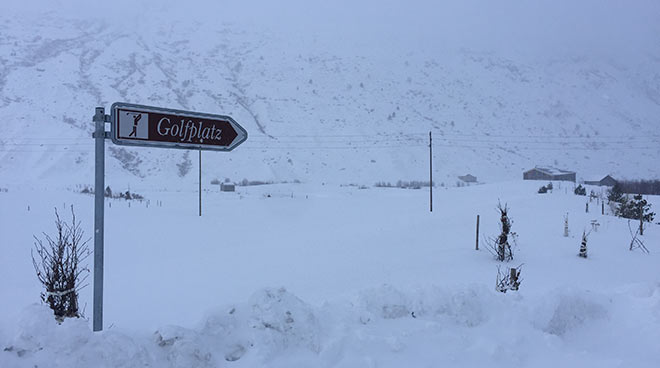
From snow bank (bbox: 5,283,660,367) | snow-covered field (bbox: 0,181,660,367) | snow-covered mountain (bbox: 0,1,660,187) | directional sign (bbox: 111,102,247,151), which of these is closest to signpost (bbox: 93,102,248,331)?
directional sign (bbox: 111,102,247,151)

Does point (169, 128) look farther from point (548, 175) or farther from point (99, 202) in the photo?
point (548, 175)

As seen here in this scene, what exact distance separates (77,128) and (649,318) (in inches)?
2143

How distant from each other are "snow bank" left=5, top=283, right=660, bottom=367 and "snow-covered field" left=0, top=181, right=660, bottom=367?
0.04 ft

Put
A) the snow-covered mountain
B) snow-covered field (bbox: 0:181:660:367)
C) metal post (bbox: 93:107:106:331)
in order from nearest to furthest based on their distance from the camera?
metal post (bbox: 93:107:106:331)
snow-covered field (bbox: 0:181:660:367)
the snow-covered mountain

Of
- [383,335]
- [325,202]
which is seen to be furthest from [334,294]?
[325,202]

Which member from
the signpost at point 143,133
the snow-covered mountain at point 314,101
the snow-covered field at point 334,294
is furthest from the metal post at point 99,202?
the snow-covered mountain at point 314,101

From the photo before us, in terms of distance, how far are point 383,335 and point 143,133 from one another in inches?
106

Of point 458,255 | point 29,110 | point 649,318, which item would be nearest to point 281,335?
point 649,318

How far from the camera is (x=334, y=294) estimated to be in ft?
26.4

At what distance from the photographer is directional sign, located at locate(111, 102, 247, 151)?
306 cm

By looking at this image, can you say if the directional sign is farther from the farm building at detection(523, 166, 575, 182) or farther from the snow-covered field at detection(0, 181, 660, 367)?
the farm building at detection(523, 166, 575, 182)

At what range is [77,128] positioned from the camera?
4772 cm

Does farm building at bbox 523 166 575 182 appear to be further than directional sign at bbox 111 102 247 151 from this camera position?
Yes

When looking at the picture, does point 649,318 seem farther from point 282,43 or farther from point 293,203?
point 282,43
